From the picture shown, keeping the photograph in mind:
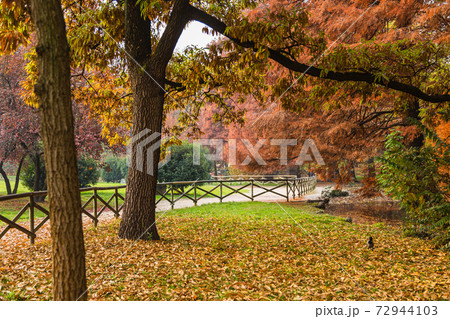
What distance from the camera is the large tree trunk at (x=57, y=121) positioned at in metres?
2.79

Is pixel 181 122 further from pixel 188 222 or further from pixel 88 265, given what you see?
pixel 88 265

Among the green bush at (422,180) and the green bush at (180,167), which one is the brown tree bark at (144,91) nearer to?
the green bush at (422,180)

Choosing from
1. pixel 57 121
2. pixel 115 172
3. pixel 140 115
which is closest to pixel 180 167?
pixel 140 115

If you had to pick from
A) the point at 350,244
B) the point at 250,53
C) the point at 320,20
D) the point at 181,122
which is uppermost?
the point at 320,20

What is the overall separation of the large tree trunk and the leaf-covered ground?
148cm

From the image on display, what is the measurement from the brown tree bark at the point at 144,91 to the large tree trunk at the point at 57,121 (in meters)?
3.60

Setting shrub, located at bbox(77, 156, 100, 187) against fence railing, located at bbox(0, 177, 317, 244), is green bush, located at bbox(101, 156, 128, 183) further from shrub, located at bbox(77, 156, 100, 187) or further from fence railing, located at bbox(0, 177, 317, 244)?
fence railing, located at bbox(0, 177, 317, 244)

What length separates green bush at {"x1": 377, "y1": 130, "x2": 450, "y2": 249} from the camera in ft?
22.1

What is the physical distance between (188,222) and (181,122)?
3033 mm

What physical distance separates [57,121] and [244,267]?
376cm

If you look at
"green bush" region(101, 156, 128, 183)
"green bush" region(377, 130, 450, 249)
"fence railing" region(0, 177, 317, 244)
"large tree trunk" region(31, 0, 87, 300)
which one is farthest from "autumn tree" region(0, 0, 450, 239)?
"green bush" region(101, 156, 128, 183)

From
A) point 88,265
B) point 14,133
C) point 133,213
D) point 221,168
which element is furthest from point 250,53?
point 221,168

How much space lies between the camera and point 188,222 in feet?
32.5

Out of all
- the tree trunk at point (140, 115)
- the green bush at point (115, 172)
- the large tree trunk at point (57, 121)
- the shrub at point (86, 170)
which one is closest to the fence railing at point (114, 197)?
the shrub at point (86, 170)
